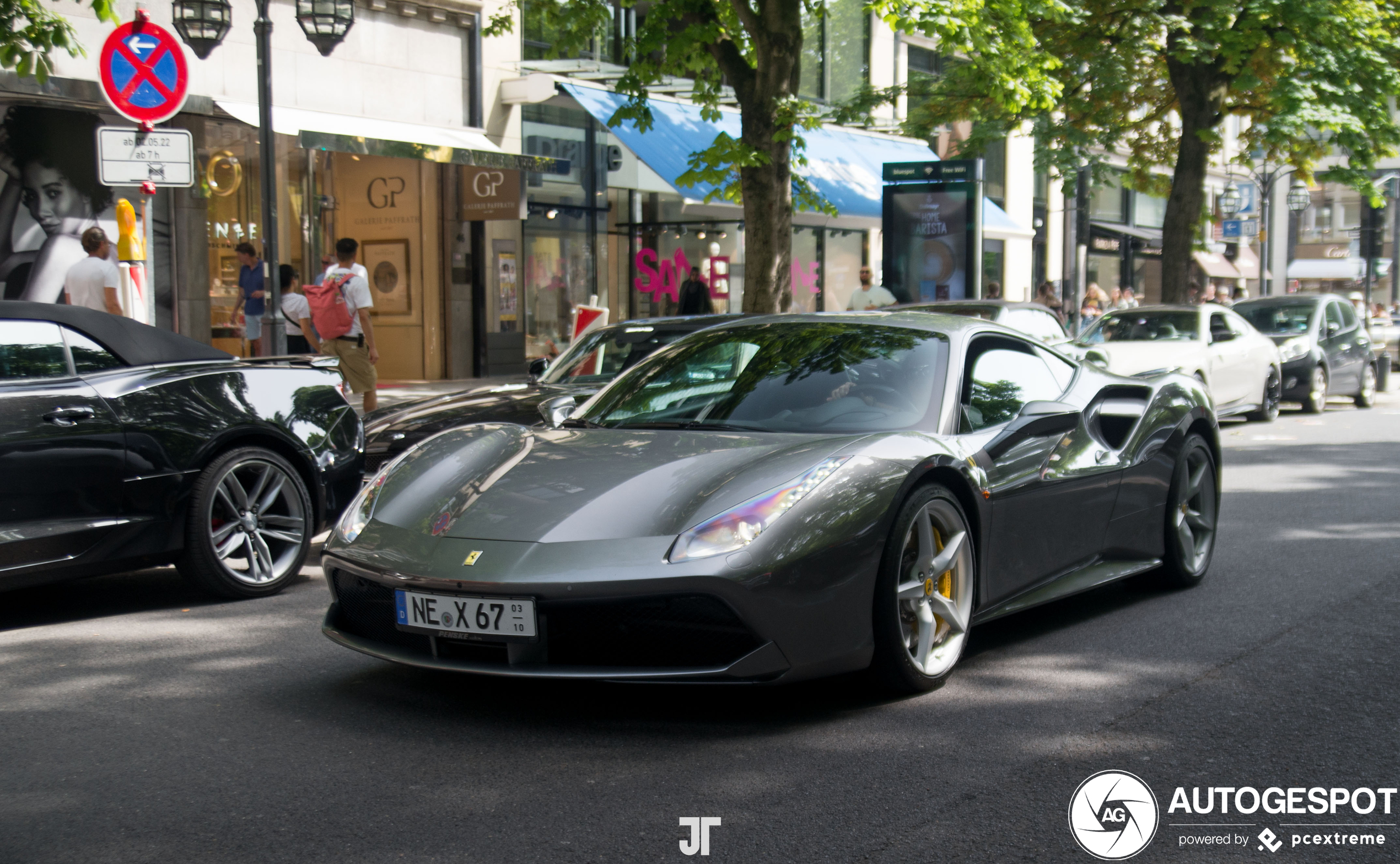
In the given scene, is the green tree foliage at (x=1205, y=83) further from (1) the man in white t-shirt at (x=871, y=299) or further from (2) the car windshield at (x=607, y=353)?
(2) the car windshield at (x=607, y=353)

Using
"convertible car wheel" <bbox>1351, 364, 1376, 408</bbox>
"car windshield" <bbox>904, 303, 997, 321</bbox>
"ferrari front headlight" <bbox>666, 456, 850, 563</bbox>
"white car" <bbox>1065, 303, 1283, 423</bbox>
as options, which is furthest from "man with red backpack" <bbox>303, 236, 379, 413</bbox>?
"convertible car wheel" <bbox>1351, 364, 1376, 408</bbox>

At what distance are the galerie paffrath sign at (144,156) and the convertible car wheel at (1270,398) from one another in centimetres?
1194

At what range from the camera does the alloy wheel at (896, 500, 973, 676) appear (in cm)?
434

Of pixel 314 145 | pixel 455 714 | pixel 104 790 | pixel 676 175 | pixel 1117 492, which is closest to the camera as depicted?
pixel 104 790

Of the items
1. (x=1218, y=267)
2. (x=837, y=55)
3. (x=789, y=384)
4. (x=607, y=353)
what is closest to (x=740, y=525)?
(x=789, y=384)

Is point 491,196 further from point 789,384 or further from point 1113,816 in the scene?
point 1113,816

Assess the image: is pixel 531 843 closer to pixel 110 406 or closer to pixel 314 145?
pixel 110 406

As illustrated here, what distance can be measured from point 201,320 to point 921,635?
1371 cm

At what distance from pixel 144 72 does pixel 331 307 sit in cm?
377

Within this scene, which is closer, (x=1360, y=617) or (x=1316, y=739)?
(x=1316, y=739)

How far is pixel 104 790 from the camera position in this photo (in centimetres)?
351

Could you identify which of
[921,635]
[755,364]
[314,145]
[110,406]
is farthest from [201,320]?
[921,635]

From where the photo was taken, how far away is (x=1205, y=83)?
20828 mm

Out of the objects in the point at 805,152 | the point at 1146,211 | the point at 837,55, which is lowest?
the point at 805,152
